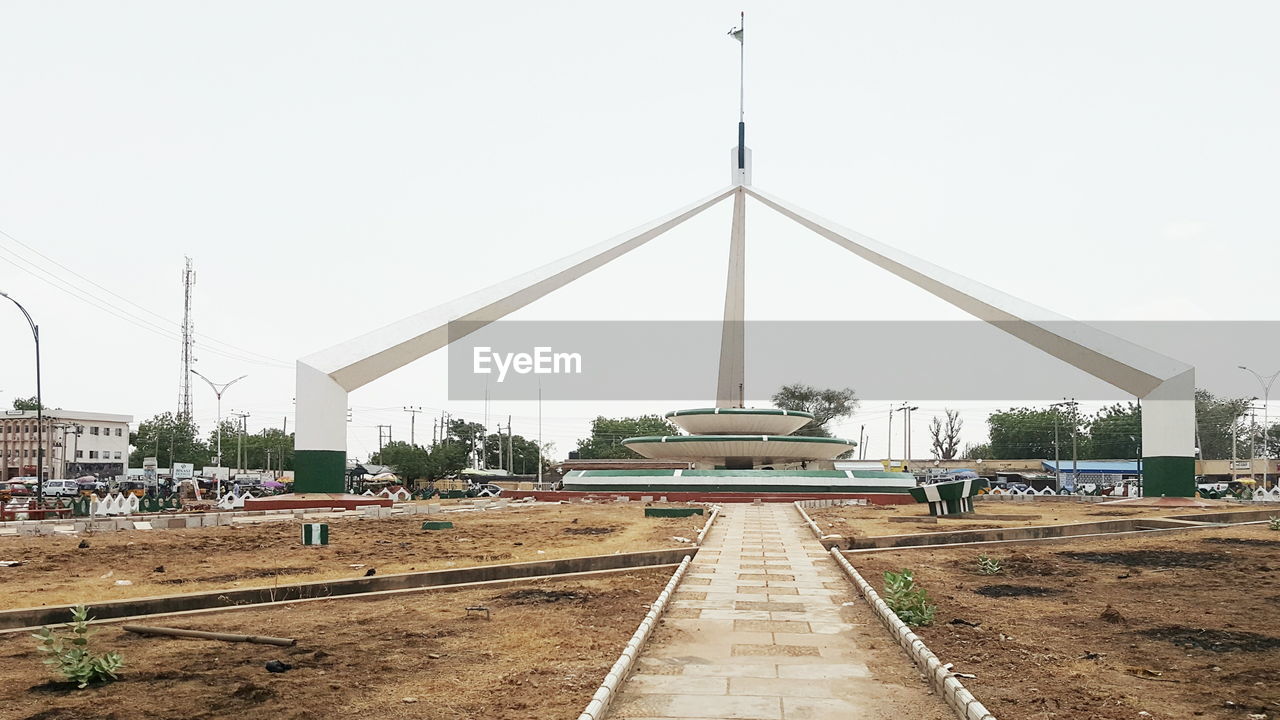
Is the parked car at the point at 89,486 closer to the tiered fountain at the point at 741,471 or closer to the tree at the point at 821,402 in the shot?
the tiered fountain at the point at 741,471

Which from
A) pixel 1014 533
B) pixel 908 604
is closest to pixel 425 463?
pixel 1014 533

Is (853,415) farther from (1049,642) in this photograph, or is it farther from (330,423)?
(1049,642)

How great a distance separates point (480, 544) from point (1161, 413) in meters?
27.3

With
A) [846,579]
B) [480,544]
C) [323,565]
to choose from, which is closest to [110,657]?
[323,565]

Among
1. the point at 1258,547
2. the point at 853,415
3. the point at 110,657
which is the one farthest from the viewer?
the point at 853,415

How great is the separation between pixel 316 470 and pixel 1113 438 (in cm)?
9001

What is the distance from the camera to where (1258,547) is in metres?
18.5

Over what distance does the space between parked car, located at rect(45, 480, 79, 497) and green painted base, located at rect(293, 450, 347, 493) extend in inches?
1066

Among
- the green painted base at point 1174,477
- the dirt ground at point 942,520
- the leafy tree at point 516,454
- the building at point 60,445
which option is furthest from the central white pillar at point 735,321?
the building at point 60,445

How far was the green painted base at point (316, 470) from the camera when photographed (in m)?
32.7

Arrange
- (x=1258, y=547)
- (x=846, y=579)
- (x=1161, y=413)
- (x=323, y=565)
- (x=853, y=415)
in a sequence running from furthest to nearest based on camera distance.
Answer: (x=853, y=415), (x=1161, y=413), (x=1258, y=547), (x=323, y=565), (x=846, y=579)

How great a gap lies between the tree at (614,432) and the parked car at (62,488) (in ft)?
204

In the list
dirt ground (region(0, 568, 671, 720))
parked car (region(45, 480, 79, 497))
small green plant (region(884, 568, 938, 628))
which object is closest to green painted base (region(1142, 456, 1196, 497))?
small green plant (region(884, 568, 938, 628))

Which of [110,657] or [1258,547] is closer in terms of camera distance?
[110,657]
